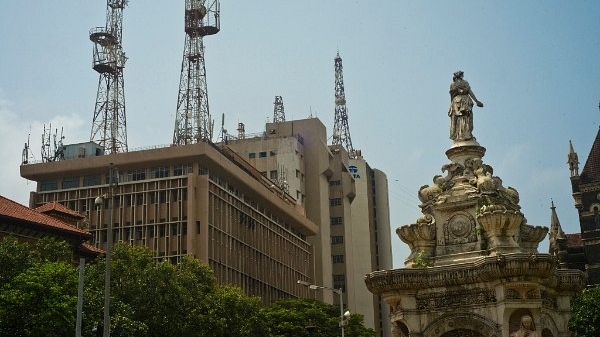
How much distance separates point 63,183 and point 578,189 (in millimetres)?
54710

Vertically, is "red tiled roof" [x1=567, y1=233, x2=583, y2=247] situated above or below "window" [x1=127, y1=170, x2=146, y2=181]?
below

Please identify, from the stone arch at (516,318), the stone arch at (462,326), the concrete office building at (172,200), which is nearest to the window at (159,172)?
the concrete office building at (172,200)

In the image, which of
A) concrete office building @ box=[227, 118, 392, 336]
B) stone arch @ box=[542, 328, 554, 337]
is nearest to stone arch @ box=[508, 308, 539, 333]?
stone arch @ box=[542, 328, 554, 337]

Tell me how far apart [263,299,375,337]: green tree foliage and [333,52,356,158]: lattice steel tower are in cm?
7551

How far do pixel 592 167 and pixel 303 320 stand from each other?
34.2 metres

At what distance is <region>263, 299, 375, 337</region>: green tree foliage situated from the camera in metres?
69.5

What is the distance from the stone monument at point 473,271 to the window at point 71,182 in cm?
6490

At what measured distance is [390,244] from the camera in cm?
15475

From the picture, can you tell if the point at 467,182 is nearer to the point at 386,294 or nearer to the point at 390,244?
the point at 386,294

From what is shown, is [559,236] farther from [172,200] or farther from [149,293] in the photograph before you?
[149,293]

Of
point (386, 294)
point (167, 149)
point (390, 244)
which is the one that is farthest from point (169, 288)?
point (390, 244)

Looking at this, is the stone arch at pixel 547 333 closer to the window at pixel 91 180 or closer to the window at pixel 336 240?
the window at pixel 91 180

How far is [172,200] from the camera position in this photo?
265 ft

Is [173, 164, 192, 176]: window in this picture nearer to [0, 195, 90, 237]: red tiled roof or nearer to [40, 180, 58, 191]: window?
[40, 180, 58, 191]: window
